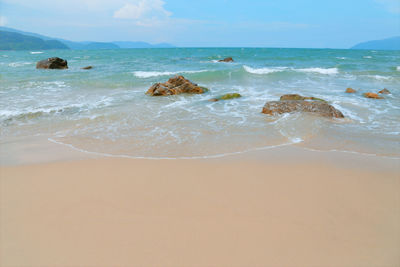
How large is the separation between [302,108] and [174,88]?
655 centimetres

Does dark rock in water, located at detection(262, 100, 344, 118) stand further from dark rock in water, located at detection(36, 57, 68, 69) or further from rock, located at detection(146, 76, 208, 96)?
dark rock in water, located at detection(36, 57, 68, 69)

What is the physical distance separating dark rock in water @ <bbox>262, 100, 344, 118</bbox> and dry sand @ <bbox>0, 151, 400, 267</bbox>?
380 centimetres

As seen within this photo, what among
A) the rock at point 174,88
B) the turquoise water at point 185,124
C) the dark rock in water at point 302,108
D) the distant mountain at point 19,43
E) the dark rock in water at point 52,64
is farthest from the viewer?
the distant mountain at point 19,43

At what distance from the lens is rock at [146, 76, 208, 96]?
1198 cm

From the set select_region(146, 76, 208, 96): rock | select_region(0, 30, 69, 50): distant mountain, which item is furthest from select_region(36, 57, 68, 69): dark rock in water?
select_region(0, 30, 69, 50): distant mountain

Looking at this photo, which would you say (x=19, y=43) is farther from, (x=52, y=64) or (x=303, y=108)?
(x=303, y=108)

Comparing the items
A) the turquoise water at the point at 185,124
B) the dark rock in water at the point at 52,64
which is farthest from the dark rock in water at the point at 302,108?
the dark rock in water at the point at 52,64

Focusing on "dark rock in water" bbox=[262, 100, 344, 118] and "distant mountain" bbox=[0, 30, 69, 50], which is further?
"distant mountain" bbox=[0, 30, 69, 50]

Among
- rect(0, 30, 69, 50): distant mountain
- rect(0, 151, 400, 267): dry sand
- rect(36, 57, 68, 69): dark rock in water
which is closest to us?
rect(0, 151, 400, 267): dry sand

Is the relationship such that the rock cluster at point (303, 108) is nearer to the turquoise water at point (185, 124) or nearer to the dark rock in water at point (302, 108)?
the dark rock in water at point (302, 108)

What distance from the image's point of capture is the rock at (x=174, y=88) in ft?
39.3

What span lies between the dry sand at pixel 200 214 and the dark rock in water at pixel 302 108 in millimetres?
3795

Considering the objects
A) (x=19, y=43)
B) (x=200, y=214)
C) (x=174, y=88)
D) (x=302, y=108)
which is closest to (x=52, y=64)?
(x=174, y=88)

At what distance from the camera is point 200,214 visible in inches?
118
